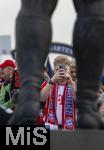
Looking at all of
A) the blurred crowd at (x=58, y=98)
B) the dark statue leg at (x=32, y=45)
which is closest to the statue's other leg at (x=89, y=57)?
the dark statue leg at (x=32, y=45)

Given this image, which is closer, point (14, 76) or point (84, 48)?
point (84, 48)

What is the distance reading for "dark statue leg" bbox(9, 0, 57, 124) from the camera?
7.50 feet

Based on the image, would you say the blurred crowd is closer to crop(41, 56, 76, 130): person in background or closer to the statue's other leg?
crop(41, 56, 76, 130): person in background

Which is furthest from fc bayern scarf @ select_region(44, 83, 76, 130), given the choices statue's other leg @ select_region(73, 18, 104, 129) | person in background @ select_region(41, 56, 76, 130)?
statue's other leg @ select_region(73, 18, 104, 129)

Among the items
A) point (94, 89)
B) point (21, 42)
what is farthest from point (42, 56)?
point (94, 89)

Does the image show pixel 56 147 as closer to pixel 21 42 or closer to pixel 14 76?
pixel 21 42

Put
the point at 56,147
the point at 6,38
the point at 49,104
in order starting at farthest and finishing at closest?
the point at 6,38
the point at 49,104
the point at 56,147

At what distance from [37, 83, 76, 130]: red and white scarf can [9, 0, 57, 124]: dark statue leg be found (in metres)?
1.69

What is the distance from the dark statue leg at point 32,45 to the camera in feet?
7.50

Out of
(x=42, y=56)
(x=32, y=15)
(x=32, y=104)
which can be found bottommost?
(x=32, y=104)

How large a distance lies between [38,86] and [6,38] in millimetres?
22658

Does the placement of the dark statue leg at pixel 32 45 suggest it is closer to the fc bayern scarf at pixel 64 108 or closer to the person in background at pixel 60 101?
the person in background at pixel 60 101

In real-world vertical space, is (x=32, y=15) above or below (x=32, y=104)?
above

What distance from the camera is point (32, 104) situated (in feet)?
7.38
